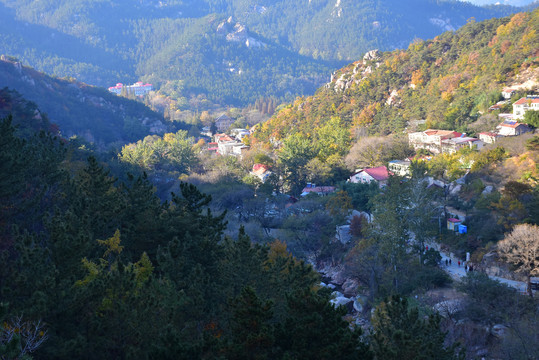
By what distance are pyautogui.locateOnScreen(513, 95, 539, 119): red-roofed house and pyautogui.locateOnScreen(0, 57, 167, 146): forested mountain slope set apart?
5027 cm

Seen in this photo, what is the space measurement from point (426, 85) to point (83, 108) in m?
50.1

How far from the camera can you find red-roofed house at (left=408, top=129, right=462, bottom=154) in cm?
4372

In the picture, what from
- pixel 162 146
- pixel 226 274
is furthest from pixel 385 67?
pixel 226 274

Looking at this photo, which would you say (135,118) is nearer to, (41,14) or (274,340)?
(274,340)

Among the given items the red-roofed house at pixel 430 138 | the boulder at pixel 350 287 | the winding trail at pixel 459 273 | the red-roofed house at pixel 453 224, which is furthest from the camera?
the red-roofed house at pixel 430 138

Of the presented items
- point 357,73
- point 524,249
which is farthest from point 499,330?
point 357,73

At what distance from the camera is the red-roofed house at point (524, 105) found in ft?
133

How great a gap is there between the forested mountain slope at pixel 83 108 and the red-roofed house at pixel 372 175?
38223 millimetres

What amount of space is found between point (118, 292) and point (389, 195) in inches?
773

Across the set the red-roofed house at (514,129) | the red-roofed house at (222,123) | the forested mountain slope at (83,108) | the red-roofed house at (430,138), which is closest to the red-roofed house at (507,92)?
the red-roofed house at (430,138)

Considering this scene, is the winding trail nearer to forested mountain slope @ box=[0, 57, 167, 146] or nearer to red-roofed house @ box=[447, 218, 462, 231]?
red-roofed house @ box=[447, 218, 462, 231]

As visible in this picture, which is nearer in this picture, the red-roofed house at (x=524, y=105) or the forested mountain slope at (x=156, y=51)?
the red-roofed house at (x=524, y=105)

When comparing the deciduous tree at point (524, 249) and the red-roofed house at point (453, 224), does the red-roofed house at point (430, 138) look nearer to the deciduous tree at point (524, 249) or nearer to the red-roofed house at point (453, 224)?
the red-roofed house at point (453, 224)

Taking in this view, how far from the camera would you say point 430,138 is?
4484cm
